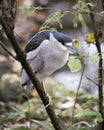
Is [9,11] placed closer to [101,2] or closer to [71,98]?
[101,2]

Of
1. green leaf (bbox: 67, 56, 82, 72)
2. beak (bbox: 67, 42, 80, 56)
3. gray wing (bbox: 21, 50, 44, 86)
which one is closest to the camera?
green leaf (bbox: 67, 56, 82, 72)

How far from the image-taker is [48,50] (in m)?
1.94

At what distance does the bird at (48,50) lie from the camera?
1838 millimetres

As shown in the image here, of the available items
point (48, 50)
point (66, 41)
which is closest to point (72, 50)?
point (66, 41)

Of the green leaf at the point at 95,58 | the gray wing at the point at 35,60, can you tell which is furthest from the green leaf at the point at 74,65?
the gray wing at the point at 35,60

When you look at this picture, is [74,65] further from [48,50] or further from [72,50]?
[48,50]

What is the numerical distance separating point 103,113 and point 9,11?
3.54 ft

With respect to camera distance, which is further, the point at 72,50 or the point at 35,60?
the point at 35,60

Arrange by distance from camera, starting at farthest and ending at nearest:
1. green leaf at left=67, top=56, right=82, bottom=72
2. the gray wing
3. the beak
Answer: the gray wing → the beak → green leaf at left=67, top=56, right=82, bottom=72

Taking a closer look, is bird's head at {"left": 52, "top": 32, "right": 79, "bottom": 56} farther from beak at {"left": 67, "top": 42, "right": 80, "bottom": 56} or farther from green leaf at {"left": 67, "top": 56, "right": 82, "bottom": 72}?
green leaf at {"left": 67, "top": 56, "right": 82, "bottom": 72}

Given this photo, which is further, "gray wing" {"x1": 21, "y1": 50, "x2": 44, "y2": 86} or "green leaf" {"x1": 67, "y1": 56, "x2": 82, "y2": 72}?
"gray wing" {"x1": 21, "y1": 50, "x2": 44, "y2": 86}

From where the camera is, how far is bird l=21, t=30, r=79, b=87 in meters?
1.84

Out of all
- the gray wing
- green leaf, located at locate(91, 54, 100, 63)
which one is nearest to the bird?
the gray wing

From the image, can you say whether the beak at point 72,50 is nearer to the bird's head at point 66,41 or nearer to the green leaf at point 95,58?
the bird's head at point 66,41
